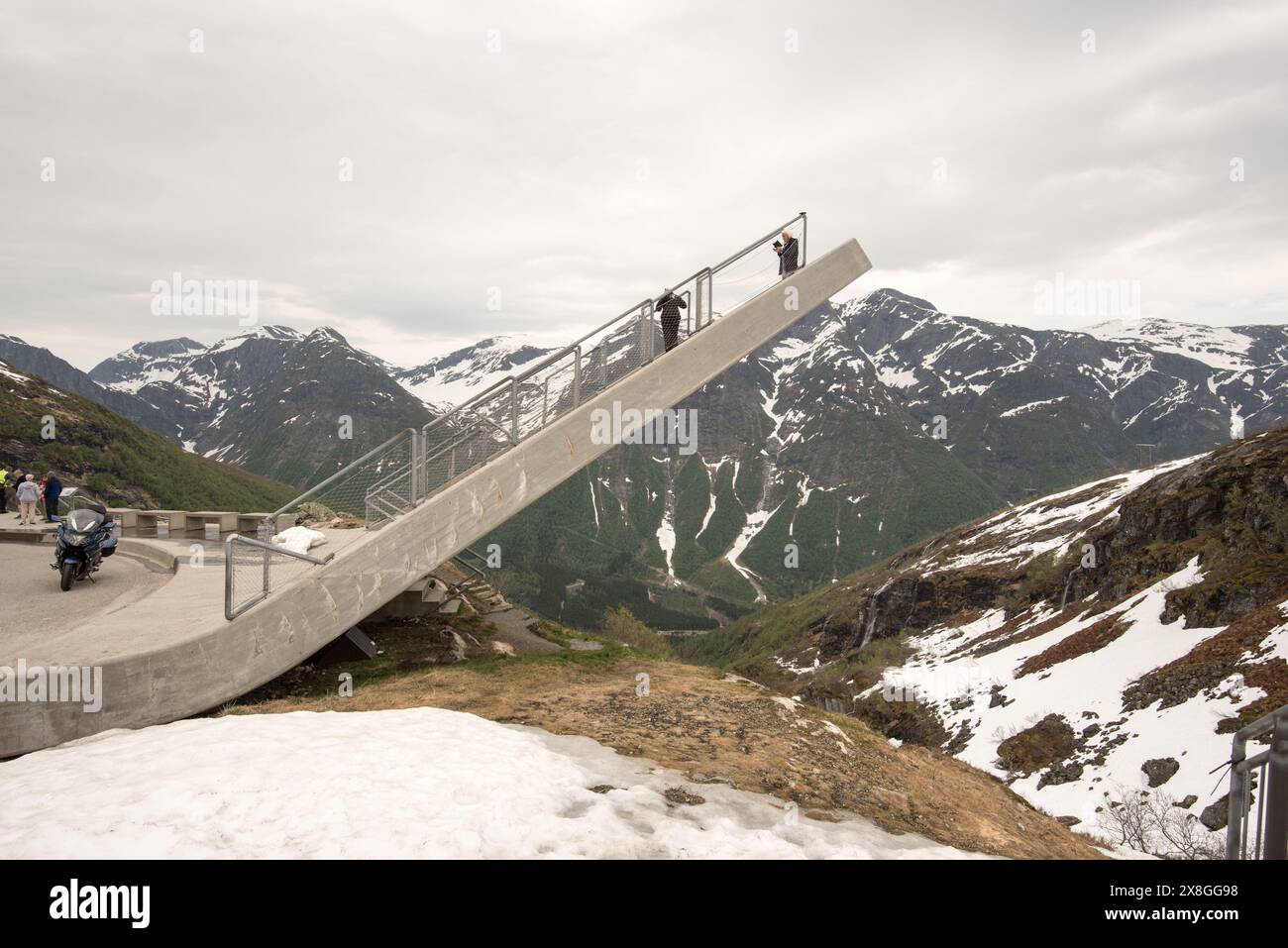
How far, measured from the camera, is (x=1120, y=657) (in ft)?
95.7

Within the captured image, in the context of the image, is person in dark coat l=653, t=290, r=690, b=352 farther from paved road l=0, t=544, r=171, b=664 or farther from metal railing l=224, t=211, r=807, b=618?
paved road l=0, t=544, r=171, b=664

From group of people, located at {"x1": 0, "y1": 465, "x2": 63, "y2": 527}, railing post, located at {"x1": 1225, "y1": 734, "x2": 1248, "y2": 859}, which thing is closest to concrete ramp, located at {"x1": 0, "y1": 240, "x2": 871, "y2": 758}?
railing post, located at {"x1": 1225, "y1": 734, "x2": 1248, "y2": 859}

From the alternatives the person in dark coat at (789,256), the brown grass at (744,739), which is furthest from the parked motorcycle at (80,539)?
the person in dark coat at (789,256)

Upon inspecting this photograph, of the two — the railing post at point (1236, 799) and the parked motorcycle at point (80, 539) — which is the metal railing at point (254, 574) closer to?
the parked motorcycle at point (80, 539)

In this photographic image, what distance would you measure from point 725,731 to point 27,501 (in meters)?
24.6

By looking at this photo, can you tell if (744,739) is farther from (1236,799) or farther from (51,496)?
(51,496)

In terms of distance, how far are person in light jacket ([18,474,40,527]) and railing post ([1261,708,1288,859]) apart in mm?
29290

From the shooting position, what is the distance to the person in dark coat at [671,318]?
54.0ft

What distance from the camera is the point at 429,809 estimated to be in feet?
19.7

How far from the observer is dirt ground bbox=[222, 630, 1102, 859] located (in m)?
7.80

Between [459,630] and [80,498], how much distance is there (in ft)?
27.6

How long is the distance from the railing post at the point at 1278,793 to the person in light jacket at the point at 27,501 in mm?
29290
